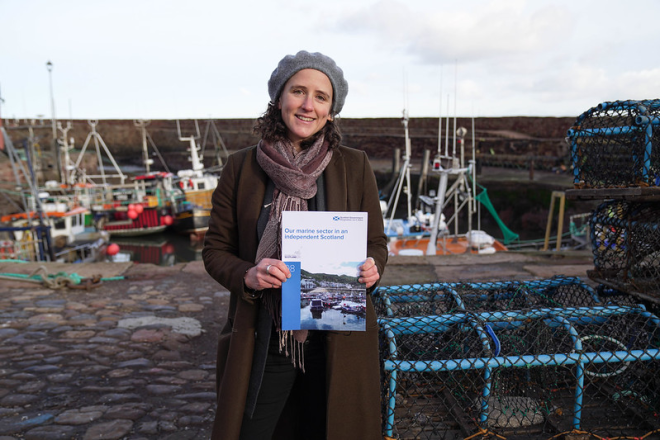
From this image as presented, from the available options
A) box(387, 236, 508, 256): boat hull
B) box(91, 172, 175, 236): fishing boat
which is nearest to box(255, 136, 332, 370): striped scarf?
box(387, 236, 508, 256): boat hull

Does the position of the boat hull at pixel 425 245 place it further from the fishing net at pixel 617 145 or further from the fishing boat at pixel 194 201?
the fishing boat at pixel 194 201

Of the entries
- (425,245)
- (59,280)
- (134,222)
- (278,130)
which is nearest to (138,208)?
(134,222)

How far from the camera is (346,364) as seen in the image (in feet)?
5.60

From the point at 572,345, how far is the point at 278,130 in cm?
157

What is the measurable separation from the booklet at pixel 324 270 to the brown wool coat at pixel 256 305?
4.6 inches

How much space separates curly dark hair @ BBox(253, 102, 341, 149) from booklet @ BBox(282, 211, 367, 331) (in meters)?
0.34

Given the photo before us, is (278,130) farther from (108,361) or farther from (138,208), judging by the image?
(138,208)

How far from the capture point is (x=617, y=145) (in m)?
2.57

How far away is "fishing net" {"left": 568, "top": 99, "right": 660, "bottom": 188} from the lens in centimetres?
233

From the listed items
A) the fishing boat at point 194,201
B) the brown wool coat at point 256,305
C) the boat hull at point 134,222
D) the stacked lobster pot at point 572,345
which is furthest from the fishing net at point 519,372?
the boat hull at point 134,222

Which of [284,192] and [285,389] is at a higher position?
[284,192]

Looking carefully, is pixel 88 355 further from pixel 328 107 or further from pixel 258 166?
pixel 328 107

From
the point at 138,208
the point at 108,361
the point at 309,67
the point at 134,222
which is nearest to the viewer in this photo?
the point at 309,67

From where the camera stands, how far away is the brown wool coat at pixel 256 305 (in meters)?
1.71
